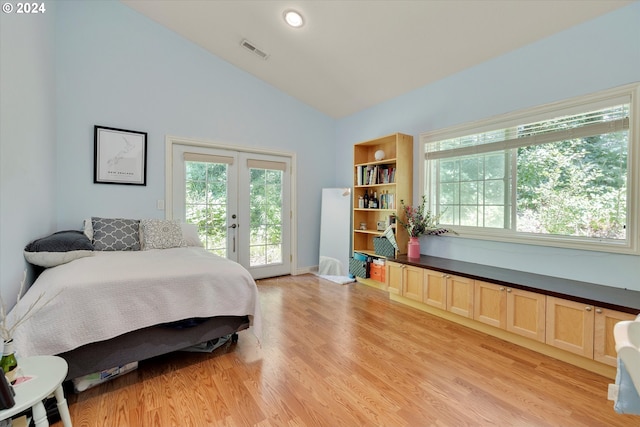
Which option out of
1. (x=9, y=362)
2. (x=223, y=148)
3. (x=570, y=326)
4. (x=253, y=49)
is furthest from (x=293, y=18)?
(x=570, y=326)

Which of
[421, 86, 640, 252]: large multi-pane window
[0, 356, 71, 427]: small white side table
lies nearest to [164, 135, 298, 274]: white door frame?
[421, 86, 640, 252]: large multi-pane window

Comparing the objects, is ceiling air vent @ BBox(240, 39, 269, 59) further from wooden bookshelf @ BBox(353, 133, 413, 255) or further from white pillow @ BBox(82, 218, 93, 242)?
white pillow @ BBox(82, 218, 93, 242)

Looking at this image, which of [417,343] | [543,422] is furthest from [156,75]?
[543,422]

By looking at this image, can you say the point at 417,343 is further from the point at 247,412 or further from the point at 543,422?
the point at 247,412

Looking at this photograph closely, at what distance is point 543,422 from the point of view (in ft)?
5.12

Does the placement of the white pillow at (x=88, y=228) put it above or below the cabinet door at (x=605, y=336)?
above

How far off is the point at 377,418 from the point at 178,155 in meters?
3.53

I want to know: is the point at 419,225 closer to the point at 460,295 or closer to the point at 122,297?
the point at 460,295

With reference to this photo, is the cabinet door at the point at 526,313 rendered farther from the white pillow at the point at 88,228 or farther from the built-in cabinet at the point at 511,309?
the white pillow at the point at 88,228

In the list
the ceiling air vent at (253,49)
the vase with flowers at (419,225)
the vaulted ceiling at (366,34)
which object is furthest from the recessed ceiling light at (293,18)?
the vase with flowers at (419,225)

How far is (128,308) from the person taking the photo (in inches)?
70.9

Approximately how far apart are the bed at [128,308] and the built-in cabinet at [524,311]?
1838 millimetres

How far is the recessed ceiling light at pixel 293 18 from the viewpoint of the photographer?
2.88m

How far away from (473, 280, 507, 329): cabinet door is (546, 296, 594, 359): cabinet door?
0.32 metres
